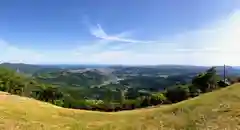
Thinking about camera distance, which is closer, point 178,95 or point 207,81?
point 178,95

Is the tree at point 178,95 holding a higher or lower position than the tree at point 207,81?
lower

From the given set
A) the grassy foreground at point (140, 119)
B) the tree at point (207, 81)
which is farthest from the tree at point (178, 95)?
the grassy foreground at point (140, 119)

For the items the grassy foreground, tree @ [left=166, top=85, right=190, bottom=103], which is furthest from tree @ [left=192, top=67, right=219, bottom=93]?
the grassy foreground

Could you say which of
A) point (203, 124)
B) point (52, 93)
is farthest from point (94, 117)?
point (52, 93)

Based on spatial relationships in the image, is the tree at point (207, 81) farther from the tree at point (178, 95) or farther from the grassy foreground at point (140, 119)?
the grassy foreground at point (140, 119)

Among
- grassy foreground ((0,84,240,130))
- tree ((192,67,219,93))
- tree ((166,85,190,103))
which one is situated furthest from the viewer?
tree ((192,67,219,93))

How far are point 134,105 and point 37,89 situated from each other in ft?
151

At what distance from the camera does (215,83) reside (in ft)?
321

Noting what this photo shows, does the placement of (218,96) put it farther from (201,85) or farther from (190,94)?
(201,85)

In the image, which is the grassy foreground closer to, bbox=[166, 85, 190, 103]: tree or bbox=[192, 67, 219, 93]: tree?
bbox=[166, 85, 190, 103]: tree

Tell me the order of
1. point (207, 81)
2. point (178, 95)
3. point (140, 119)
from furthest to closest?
point (207, 81)
point (178, 95)
point (140, 119)

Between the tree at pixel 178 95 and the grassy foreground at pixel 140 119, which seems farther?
the tree at pixel 178 95

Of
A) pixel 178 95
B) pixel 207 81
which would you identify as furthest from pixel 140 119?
pixel 207 81

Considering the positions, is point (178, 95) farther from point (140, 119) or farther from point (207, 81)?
point (140, 119)
